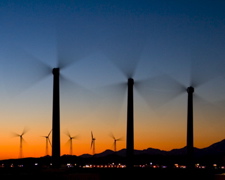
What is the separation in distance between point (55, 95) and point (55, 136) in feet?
27.0

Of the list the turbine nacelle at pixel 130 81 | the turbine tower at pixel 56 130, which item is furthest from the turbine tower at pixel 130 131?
the turbine tower at pixel 56 130

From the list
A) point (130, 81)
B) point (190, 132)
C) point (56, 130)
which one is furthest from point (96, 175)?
point (190, 132)

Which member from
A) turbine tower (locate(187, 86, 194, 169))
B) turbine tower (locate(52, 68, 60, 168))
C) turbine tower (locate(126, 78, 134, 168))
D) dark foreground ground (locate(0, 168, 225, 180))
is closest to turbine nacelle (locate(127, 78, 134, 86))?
turbine tower (locate(126, 78, 134, 168))

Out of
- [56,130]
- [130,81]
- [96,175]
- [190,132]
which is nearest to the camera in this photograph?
[96,175]

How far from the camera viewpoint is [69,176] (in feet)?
249

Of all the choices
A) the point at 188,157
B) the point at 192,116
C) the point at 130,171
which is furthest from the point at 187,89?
the point at 130,171

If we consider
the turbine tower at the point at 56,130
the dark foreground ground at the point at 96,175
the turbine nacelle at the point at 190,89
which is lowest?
the dark foreground ground at the point at 96,175

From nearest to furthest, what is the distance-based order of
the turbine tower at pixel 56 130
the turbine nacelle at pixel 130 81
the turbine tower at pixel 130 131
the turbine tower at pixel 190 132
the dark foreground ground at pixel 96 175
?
the dark foreground ground at pixel 96 175, the turbine tower at pixel 56 130, the turbine tower at pixel 130 131, the turbine nacelle at pixel 130 81, the turbine tower at pixel 190 132

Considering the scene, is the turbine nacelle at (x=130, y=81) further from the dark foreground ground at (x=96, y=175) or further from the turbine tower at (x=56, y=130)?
the turbine tower at (x=56, y=130)

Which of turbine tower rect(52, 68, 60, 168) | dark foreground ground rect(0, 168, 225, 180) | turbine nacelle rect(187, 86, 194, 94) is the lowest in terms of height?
dark foreground ground rect(0, 168, 225, 180)

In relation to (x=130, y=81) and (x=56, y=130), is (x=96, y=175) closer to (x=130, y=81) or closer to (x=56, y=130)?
(x=56, y=130)

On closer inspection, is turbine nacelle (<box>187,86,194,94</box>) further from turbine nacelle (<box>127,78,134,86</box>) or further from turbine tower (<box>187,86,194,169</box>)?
turbine nacelle (<box>127,78,134,86</box>)

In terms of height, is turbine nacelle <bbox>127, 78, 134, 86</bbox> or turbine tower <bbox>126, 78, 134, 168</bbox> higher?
turbine nacelle <bbox>127, 78, 134, 86</bbox>

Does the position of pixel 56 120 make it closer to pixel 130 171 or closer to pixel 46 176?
pixel 46 176
